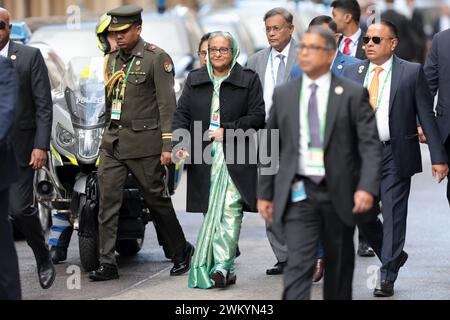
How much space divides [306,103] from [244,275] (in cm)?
342

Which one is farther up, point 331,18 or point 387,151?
point 331,18

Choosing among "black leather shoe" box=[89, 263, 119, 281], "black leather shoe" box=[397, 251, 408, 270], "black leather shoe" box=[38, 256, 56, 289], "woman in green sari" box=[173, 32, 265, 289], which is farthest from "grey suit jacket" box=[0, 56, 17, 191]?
"black leather shoe" box=[397, 251, 408, 270]

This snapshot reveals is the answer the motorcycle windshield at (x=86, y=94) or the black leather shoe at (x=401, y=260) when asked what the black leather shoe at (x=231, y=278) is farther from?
the motorcycle windshield at (x=86, y=94)

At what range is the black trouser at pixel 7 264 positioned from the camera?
8695 mm

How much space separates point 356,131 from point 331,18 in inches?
179

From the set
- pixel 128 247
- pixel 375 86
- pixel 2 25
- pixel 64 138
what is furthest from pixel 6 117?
pixel 128 247

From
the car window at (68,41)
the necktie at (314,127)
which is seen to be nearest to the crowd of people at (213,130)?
the necktie at (314,127)

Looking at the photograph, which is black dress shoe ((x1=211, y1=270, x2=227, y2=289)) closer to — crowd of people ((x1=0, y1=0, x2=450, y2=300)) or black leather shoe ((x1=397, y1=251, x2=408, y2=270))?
crowd of people ((x1=0, y1=0, x2=450, y2=300))

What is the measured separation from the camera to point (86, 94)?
1219 cm

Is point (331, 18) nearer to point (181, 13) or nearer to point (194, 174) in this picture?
point (194, 174)

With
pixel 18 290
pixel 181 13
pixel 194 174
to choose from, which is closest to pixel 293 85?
pixel 18 290

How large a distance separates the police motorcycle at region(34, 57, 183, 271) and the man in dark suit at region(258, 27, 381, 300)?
3355 mm

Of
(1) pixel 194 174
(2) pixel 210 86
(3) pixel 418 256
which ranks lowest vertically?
(3) pixel 418 256

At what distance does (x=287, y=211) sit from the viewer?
8.45 meters
